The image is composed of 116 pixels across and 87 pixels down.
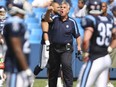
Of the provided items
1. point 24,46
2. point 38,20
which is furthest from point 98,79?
point 38,20

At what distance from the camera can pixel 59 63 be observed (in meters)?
9.26

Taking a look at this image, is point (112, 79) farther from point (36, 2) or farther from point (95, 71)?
point (95, 71)

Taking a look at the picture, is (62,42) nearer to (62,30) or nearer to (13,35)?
(62,30)

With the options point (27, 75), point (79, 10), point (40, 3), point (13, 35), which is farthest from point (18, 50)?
point (40, 3)

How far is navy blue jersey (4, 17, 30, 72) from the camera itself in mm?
6328

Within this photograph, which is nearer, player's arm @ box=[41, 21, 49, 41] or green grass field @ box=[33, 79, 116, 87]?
player's arm @ box=[41, 21, 49, 41]

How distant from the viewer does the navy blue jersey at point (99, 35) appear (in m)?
7.25

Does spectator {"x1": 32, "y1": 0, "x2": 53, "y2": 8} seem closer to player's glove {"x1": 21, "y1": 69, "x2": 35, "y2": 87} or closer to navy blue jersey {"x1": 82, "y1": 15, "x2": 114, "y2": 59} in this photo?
navy blue jersey {"x1": 82, "y1": 15, "x2": 114, "y2": 59}

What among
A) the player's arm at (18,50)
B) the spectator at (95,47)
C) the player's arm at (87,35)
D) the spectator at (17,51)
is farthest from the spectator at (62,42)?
the player's arm at (18,50)

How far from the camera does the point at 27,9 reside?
6.93m

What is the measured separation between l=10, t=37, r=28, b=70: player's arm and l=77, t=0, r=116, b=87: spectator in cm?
117

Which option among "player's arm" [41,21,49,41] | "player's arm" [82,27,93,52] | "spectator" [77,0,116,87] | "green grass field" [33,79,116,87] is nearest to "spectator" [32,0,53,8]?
"green grass field" [33,79,116,87]

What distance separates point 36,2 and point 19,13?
30.3 ft

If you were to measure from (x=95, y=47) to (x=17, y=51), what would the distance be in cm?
149
